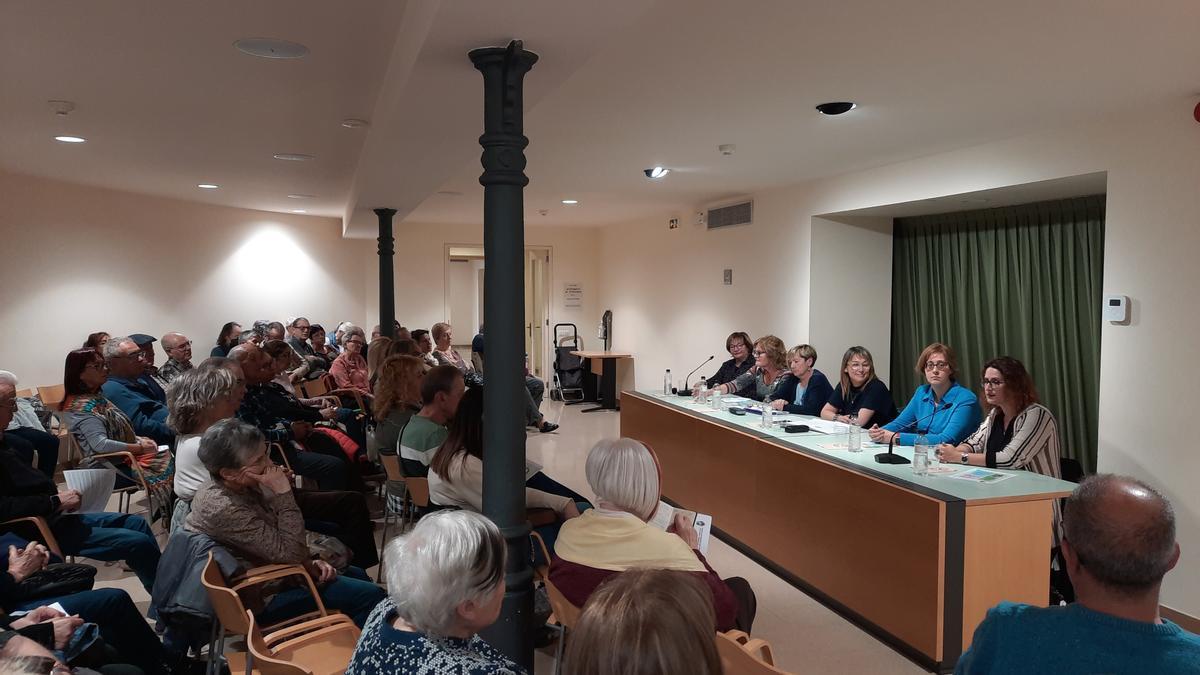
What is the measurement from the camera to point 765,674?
1.66 m

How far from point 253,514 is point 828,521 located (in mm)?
2566

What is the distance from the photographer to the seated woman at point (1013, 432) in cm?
354

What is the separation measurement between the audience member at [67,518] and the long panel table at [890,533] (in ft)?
9.97

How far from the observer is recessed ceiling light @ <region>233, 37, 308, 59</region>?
9.73ft

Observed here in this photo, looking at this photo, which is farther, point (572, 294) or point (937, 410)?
point (572, 294)

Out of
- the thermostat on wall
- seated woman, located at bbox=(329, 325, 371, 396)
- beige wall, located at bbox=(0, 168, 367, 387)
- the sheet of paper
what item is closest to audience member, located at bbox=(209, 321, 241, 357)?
beige wall, located at bbox=(0, 168, 367, 387)

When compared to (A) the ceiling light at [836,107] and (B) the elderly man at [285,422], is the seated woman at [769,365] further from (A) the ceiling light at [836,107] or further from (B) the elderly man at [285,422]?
(B) the elderly man at [285,422]

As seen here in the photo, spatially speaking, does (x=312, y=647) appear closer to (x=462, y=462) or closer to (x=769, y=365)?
(x=462, y=462)

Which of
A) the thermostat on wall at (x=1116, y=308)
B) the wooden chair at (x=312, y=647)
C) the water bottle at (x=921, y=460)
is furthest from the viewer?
the thermostat on wall at (x=1116, y=308)

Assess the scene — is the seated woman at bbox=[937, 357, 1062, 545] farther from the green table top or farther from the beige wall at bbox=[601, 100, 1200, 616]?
the beige wall at bbox=[601, 100, 1200, 616]

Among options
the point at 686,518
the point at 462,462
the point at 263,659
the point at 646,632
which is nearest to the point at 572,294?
the point at 462,462

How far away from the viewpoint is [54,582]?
2631 mm

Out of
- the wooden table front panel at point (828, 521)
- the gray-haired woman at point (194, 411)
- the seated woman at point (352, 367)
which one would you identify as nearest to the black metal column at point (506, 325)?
the gray-haired woman at point (194, 411)

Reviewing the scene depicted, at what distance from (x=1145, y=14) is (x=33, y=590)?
4.25 meters
